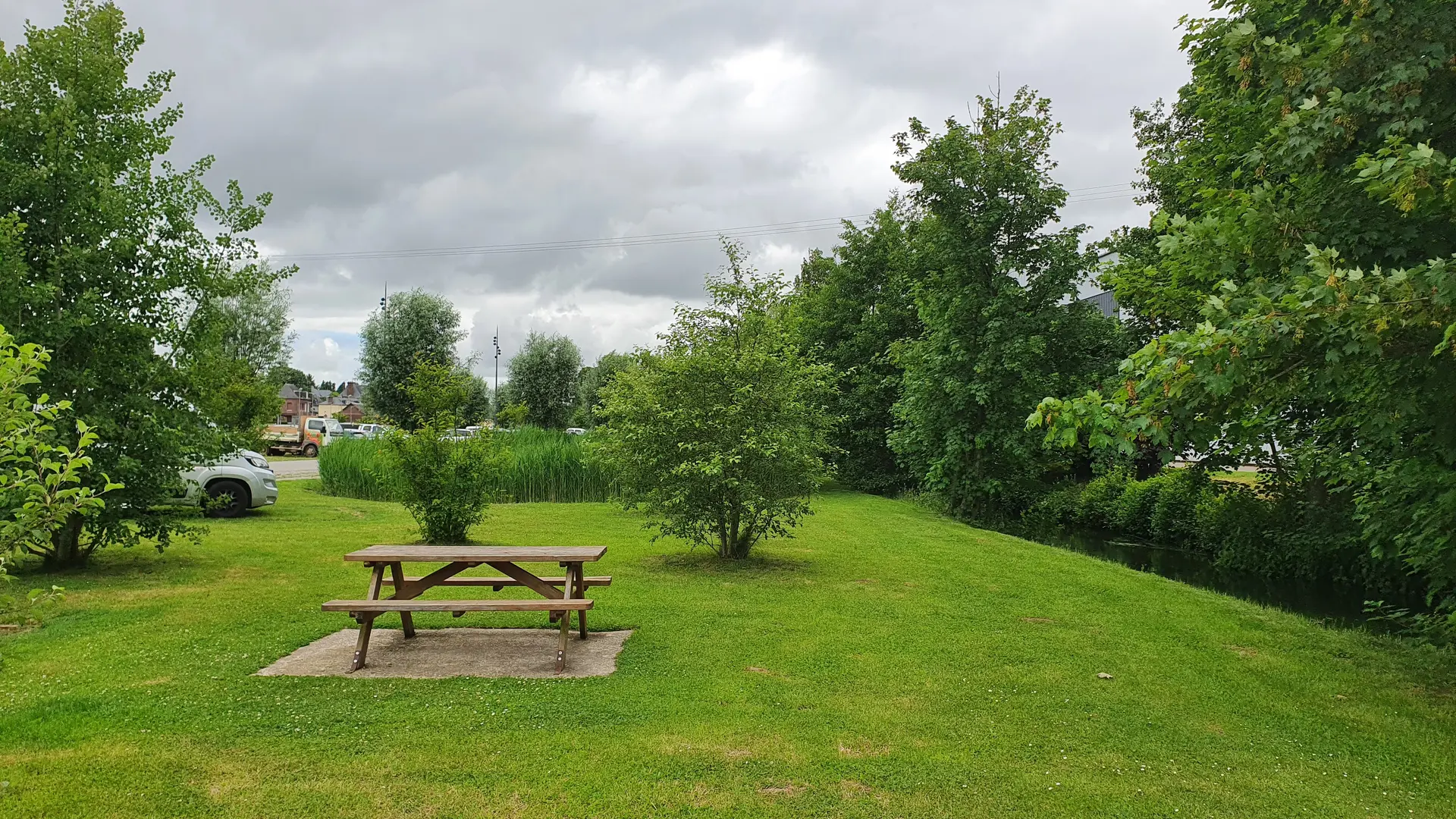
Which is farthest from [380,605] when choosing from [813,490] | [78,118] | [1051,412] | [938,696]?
[78,118]

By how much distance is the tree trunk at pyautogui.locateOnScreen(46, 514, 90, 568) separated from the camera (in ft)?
29.6

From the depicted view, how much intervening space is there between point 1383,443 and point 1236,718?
3.26 metres

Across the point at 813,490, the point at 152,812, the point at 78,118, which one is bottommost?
the point at 152,812

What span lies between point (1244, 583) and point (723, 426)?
9.16 m

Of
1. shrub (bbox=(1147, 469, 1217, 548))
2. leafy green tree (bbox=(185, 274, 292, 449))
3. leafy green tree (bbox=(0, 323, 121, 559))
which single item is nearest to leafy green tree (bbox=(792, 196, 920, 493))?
shrub (bbox=(1147, 469, 1217, 548))

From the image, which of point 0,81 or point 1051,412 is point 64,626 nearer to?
point 0,81

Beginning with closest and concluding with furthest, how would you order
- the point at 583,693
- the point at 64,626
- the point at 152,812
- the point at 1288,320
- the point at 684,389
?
1. the point at 152,812
2. the point at 1288,320
3. the point at 583,693
4. the point at 64,626
5. the point at 684,389

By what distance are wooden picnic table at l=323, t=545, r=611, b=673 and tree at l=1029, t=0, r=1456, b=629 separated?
3.39 metres

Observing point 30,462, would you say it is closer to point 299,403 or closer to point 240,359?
point 240,359

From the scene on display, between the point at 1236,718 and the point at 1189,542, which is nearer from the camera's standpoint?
the point at 1236,718

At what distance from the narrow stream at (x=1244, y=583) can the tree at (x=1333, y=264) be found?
16.1 ft

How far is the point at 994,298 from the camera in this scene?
758 inches

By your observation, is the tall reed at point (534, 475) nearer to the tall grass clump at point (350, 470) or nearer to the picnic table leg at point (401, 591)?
the tall grass clump at point (350, 470)

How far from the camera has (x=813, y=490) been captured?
10.9 metres
